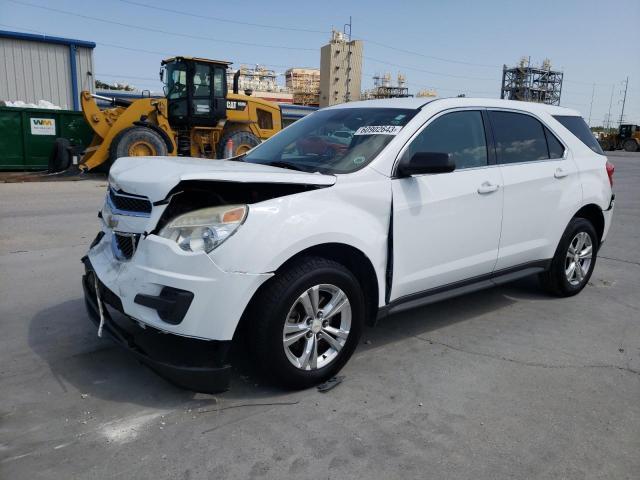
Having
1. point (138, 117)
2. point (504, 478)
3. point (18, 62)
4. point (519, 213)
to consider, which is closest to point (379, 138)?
point (519, 213)

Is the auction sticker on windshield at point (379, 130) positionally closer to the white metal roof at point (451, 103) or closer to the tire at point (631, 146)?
the white metal roof at point (451, 103)

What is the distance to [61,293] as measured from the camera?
4852 mm

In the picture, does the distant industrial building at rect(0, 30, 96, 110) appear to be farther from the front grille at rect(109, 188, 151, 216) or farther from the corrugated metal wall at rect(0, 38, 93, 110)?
the front grille at rect(109, 188, 151, 216)

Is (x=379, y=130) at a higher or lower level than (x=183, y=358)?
higher

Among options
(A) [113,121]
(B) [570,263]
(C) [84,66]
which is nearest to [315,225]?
(B) [570,263]

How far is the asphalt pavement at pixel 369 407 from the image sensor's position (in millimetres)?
2592

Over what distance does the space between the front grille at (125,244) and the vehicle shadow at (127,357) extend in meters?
0.78

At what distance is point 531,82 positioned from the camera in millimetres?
59938

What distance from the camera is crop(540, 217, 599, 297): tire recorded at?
16.4 ft

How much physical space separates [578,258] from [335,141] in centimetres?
280

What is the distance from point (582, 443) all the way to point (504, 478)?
0.59 meters

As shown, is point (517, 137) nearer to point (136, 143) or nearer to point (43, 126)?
point (136, 143)

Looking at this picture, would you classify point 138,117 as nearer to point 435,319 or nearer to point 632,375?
point 435,319

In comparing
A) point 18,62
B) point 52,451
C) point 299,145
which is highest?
point 18,62
